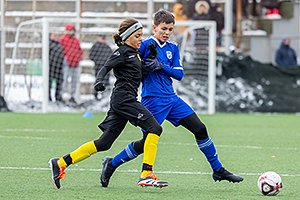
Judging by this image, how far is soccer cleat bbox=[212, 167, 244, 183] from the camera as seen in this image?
862cm

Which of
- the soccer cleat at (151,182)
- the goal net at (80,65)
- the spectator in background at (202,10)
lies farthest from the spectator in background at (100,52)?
the soccer cleat at (151,182)

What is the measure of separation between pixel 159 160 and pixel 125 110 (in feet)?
8.63

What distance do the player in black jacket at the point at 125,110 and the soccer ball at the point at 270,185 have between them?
99 centimetres

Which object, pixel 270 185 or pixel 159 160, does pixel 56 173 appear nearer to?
pixel 270 185

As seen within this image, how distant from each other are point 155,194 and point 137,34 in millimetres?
1505

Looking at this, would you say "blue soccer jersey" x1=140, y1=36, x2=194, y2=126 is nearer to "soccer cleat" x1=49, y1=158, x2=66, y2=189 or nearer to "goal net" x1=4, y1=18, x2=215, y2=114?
"soccer cleat" x1=49, y1=158, x2=66, y2=189

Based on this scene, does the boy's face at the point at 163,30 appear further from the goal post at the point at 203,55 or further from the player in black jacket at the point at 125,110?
the goal post at the point at 203,55

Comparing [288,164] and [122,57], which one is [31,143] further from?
[122,57]

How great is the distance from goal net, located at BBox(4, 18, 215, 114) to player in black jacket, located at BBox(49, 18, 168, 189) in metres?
11.6

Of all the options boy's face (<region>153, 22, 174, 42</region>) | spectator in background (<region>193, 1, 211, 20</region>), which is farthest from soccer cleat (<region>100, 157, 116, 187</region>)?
spectator in background (<region>193, 1, 211, 20</region>)

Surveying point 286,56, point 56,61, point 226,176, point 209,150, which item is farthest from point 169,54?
point 286,56

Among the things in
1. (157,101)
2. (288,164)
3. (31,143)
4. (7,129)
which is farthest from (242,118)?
(157,101)

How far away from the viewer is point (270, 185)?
798 centimetres

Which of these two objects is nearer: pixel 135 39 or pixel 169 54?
pixel 135 39
